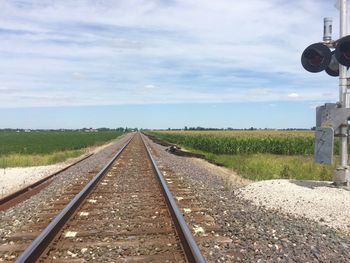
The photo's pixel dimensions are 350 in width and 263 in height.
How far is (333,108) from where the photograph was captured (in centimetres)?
979

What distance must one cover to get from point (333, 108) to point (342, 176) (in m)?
1.56

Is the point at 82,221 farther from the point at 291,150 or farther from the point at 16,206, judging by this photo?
the point at 291,150

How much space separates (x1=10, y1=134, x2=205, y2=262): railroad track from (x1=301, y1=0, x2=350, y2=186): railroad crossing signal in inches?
150

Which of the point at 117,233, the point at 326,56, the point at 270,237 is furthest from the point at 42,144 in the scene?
the point at 270,237

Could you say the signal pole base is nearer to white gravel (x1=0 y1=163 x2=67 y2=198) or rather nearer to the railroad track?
the railroad track

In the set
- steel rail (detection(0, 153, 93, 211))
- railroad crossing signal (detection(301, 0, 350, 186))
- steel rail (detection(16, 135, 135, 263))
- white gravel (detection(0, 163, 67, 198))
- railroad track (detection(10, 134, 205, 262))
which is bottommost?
white gravel (detection(0, 163, 67, 198))

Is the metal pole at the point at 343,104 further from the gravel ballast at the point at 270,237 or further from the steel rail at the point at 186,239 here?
the steel rail at the point at 186,239

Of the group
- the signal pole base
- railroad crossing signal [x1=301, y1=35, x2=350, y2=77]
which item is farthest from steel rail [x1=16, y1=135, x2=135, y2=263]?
railroad crossing signal [x1=301, y1=35, x2=350, y2=77]

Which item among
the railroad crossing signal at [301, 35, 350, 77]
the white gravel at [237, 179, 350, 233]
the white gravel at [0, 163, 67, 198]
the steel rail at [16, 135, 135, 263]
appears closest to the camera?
the steel rail at [16, 135, 135, 263]

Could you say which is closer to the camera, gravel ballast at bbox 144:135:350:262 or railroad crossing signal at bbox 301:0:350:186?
gravel ballast at bbox 144:135:350:262

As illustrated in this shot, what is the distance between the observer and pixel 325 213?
25.8ft

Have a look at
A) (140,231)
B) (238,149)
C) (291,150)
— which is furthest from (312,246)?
(291,150)

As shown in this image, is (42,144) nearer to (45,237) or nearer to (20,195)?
(20,195)

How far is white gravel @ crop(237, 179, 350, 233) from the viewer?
25.1 ft
